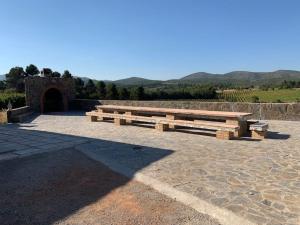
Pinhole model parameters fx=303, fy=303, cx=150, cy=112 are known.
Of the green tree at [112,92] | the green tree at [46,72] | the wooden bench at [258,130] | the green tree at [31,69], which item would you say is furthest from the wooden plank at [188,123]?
the green tree at [31,69]

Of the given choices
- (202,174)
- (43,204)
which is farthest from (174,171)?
(43,204)

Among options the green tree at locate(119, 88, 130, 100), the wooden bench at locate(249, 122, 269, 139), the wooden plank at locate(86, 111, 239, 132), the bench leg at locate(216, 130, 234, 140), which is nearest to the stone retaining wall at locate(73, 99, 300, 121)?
→ the wooden plank at locate(86, 111, 239, 132)

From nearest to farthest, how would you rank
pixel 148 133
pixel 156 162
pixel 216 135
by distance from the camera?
pixel 156 162 → pixel 216 135 → pixel 148 133

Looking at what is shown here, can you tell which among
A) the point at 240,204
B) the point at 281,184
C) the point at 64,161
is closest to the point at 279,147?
the point at 281,184

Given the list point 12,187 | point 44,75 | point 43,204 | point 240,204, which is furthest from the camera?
point 44,75

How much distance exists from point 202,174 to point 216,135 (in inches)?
136

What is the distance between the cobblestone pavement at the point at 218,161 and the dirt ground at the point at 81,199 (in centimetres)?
54

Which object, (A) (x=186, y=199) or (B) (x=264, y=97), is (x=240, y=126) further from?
(B) (x=264, y=97)

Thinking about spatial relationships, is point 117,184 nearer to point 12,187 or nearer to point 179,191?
point 179,191

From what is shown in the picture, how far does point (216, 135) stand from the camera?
8406mm

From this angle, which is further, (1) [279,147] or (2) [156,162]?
(1) [279,147]

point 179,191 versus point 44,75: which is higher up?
point 44,75

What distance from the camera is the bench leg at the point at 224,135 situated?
816 centimetres

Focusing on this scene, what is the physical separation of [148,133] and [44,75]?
11.6m
